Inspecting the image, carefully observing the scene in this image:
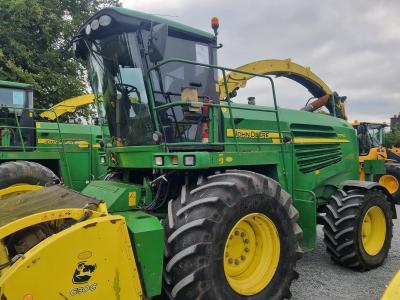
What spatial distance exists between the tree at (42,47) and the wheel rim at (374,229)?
1334 centimetres

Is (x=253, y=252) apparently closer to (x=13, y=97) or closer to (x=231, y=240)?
(x=231, y=240)

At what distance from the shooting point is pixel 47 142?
888 centimetres

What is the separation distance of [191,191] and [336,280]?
2426 millimetres

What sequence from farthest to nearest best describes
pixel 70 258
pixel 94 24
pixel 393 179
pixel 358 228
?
pixel 393 179 < pixel 358 228 < pixel 94 24 < pixel 70 258

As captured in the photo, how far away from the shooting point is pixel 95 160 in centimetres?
880

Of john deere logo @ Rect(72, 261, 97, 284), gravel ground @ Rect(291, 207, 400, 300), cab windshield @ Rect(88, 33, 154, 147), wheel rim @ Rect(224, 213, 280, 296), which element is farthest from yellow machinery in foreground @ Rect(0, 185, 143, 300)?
gravel ground @ Rect(291, 207, 400, 300)

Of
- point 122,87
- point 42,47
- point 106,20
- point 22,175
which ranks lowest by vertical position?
point 22,175

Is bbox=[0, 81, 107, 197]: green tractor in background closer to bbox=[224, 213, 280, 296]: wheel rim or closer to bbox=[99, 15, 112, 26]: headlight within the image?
bbox=[99, 15, 112, 26]: headlight

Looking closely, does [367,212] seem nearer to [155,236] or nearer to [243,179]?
[243,179]

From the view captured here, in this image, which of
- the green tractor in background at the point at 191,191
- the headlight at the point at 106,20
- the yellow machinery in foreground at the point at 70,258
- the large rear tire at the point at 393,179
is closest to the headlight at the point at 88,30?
the green tractor in background at the point at 191,191

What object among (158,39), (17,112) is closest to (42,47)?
(17,112)

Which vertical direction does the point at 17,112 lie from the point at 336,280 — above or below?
above

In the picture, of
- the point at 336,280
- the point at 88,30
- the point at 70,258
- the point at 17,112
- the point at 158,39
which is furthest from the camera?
the point at 17,112

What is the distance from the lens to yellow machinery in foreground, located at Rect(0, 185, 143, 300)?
95.0 inches
